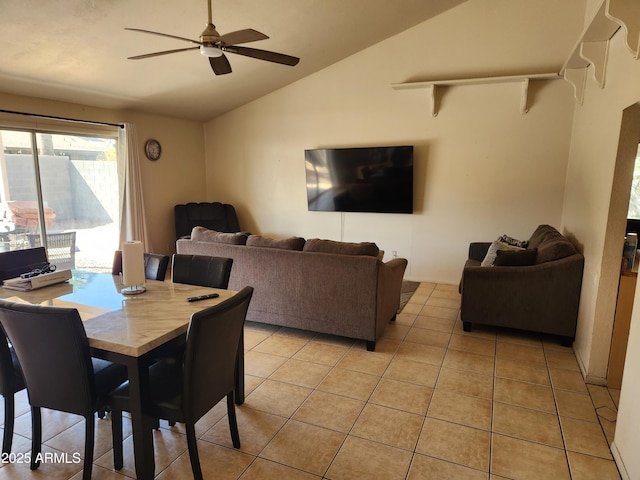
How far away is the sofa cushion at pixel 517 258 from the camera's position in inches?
139

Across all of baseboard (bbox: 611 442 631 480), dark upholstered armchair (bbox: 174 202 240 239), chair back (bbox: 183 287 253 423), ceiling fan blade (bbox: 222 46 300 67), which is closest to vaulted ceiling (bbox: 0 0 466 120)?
ceiling fan blade (bbox: 222 46 300 67)

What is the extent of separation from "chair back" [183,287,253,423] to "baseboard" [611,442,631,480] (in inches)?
79.1

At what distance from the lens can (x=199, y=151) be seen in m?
6.66

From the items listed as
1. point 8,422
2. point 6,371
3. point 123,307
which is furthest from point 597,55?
point 8,422

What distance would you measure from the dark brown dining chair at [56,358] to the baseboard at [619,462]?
99.4 inches

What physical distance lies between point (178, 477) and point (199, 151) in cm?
560

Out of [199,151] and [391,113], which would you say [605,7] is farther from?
[199,151]

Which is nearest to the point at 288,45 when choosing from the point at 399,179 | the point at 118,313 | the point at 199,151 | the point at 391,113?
the point at 391,113

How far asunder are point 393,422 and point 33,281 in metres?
2.33

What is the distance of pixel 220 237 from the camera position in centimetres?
375

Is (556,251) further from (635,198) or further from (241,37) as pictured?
(241,37)

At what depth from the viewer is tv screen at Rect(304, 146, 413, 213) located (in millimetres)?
5270

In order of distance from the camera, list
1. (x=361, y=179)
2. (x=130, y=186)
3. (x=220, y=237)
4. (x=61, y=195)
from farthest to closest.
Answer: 1. (x=361, y=179)
2. (x=130, y=186)
3. (x=61, y=195)
4. (x=220, y=237)

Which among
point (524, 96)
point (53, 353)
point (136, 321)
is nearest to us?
point (53, 353)
